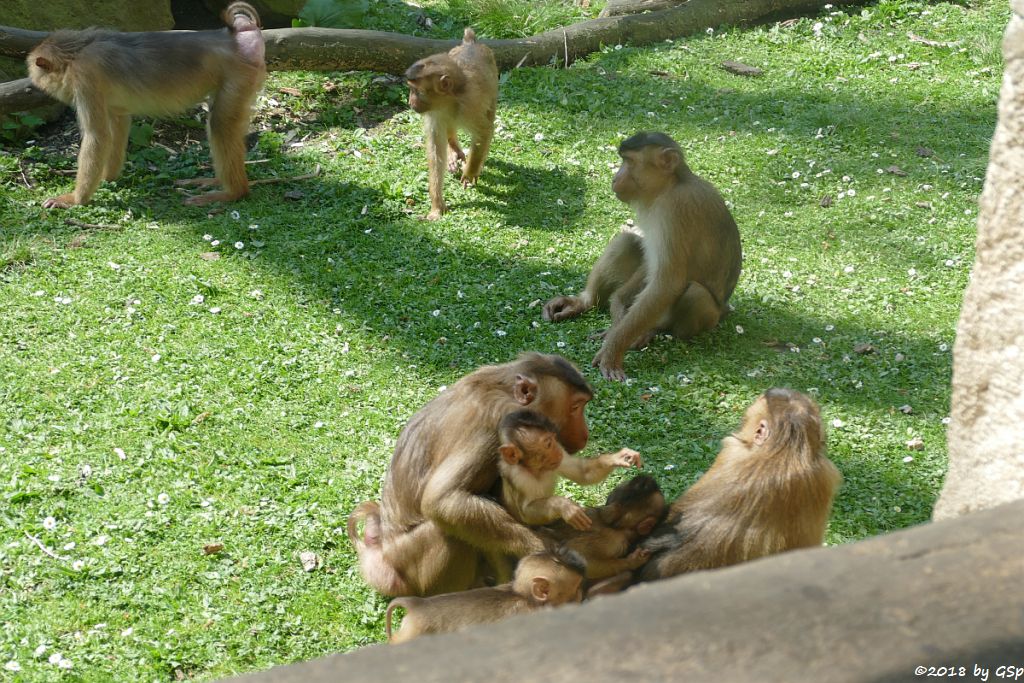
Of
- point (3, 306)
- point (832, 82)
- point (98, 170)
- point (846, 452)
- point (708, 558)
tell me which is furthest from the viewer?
point (832, 82)

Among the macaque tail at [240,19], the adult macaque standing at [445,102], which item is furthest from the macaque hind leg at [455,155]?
the macaque tail at [240,19]

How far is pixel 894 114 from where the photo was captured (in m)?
10.6

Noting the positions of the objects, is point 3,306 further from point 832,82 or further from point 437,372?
point 832,82

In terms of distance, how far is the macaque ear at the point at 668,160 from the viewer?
7.14 m

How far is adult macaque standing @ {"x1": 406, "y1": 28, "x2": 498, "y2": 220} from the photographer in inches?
356

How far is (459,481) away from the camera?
436cm

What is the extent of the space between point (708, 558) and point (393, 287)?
4514 mm

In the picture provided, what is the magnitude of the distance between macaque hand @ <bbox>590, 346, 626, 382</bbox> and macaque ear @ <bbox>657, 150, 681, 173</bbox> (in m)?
1.37

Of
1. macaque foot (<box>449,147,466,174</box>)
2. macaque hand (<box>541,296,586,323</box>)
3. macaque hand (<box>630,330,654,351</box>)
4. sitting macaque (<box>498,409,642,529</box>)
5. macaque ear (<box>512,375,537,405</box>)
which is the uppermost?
macaque ear (<box>512,375,537,405</box>)

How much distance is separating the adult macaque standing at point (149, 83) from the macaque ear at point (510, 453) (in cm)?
Result: 574

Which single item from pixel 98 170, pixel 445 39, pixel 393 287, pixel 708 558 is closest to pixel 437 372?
pixel 393 287

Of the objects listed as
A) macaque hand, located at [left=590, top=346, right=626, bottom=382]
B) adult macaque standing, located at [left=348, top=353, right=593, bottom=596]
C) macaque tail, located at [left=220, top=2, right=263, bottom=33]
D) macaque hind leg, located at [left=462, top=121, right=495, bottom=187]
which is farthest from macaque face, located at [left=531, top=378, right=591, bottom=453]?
macaque tail, located at [left=220, top=2, right=263, bottom=33]

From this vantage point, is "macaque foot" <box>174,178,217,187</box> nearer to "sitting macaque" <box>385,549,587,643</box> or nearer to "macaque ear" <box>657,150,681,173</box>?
"macaque ear" <box>657,150,681,173</box>

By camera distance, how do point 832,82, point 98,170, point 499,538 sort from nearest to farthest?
1. point 499,538
2. point 98,170
3. point 832,82
